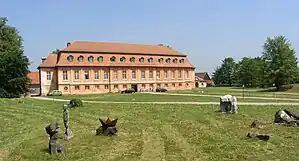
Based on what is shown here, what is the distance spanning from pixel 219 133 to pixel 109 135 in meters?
5.32

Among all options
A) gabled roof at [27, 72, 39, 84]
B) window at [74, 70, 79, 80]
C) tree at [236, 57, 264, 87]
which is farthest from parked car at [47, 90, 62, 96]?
tree at [236, 57, 264, 87]

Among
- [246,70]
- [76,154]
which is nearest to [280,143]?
[76,154]

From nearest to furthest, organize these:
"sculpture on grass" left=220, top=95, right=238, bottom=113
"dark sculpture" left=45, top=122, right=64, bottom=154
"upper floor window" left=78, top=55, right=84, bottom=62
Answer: "dark sculpture" left=45, top=122, right=64, bottom=154
"sculpture on grass" left=220, top=95, right=238, bottom=113
"upper floor window" left=78, top=55, right=84, bottom=62

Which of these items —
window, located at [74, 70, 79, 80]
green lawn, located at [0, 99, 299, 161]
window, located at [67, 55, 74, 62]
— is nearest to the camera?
green lawn, located at [0, 99, 299, 161]

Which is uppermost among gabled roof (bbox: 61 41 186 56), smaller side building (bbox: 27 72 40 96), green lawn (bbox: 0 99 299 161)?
gabled roof (bbox: 61 41 186 56)

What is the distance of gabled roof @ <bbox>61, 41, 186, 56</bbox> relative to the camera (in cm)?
6879

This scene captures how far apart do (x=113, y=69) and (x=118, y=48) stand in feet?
19.1

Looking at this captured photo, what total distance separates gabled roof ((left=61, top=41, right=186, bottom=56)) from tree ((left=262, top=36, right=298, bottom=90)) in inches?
854

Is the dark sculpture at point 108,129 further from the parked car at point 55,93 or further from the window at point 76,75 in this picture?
the window at point 76,75

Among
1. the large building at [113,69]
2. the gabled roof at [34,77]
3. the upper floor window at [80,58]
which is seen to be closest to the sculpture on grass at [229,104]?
the large building at [113,69]

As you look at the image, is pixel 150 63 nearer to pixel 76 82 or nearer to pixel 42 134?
pixel 76 82

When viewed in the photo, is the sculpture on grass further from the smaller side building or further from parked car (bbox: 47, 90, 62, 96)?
the smaller side building

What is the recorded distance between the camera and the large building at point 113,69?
2618 inches

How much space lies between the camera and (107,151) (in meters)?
12.3
